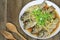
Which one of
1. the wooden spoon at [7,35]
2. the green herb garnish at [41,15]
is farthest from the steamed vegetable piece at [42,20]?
the wooden spoon at [7,35]

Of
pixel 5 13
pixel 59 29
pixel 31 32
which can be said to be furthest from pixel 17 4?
pixel 59 29

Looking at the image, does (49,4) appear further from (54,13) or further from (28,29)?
(28,29)

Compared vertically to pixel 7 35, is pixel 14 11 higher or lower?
higher

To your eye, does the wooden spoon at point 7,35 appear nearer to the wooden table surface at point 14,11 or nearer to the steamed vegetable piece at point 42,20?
the wooden table surface at point 14,11

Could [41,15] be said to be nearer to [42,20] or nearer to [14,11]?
[42,20]

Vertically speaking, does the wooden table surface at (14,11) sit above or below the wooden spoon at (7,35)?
above

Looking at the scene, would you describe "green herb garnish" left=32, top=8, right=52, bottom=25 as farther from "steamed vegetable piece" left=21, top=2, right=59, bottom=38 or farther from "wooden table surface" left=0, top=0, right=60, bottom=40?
"wooden table surface" left=0, top=0, right=60, bottom=40

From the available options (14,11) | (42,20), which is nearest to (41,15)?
(42,20)

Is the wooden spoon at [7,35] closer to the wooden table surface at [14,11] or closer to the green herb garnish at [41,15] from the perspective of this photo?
the wooden table surface at [14,11]

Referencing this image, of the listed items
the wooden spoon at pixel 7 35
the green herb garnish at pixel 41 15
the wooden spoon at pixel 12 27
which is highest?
the green herb garnish at pixel 41 15
